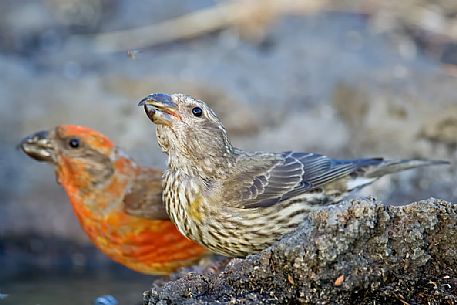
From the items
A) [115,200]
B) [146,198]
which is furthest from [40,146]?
Answer: [146,198]

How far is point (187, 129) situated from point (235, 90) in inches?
134

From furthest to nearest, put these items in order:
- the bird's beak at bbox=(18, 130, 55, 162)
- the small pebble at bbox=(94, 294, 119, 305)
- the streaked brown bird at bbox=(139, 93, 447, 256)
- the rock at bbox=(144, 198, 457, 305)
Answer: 1. the bird's beak at bbox=(18, 130, 55, 162)
2. the small pebble at bbox=(94, 294, 119, 305)
3. the streaked brown bird at bbox=(139, 93, 447, 256)
4. the rock at bbox=(144, 198, 457, 305)

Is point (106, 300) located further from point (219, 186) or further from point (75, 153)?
point (219, 186)

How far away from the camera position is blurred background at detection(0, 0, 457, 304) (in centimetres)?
862

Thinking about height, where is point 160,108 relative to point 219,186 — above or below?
above

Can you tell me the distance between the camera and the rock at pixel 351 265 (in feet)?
14.7

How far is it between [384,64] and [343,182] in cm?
291

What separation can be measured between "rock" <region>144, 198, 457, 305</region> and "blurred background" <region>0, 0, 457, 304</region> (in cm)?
317

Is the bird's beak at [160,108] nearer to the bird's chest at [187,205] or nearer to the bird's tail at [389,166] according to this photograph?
the bird's chest at [187,205]

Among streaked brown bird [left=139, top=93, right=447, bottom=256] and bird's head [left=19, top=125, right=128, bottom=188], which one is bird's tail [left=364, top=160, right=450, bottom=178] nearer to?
streaked brown bird [left=139, top=93, right=447, bottom=256]

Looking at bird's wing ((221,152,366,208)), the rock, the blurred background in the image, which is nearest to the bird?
the blurred background

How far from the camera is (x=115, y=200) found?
7246 mm

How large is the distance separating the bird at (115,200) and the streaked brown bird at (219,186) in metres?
1.06

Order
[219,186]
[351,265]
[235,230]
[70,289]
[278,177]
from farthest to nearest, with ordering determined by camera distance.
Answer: [70,289], [278,177], [219,186], [235,230], [351,265]
